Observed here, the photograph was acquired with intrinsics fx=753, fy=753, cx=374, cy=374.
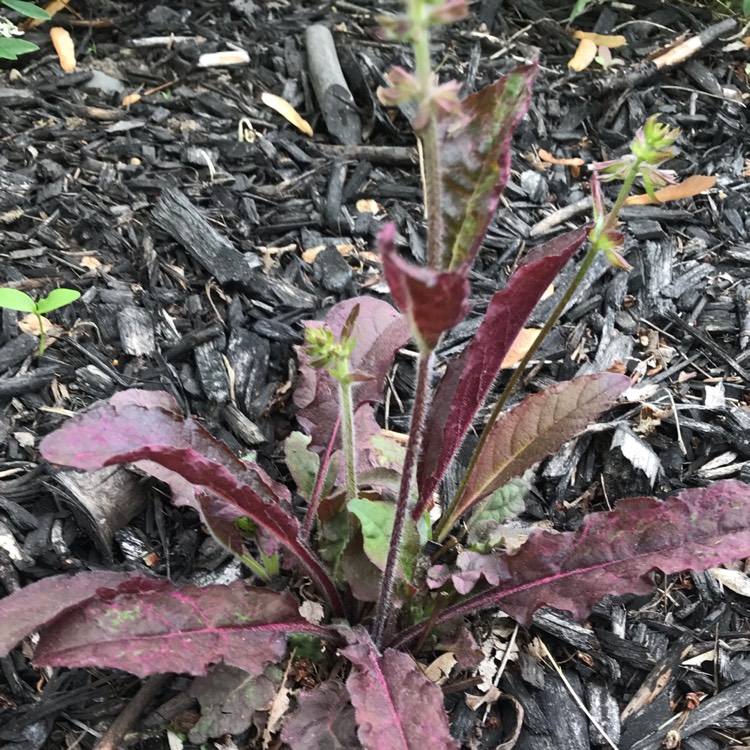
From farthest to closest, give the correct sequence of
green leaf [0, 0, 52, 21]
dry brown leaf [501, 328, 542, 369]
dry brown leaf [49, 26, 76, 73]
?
1. dry brown leaf [49, 26, 76, 73]
2. green leaf [0, 0, 52, 21]
3. dry brown leaf [501, 328, 542, 369]

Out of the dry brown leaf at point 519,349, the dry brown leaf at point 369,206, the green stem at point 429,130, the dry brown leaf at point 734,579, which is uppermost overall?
the green stem at point 429,130

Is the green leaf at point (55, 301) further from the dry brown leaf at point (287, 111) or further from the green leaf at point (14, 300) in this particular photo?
the dry brown leaf at point (287, 111)

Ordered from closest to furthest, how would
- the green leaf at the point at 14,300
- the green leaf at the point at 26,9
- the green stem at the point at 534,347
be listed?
the green stem at the point at 534,347, the green leaf at the point at 14,300, the green leaf at the point at 26,9

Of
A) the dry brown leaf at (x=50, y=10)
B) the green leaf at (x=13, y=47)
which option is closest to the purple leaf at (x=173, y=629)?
the green leaf at (x=13, y=47)

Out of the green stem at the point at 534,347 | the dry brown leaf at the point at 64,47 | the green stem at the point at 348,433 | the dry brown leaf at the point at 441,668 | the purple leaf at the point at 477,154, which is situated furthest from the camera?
the dry brown leaf at the point at 64,47

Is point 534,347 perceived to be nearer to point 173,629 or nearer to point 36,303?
point 173,629

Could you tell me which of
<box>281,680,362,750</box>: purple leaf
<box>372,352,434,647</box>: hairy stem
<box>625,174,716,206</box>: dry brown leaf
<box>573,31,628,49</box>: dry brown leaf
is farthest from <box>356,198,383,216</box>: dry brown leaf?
<box>281,680,362,750</box>: purple leaf

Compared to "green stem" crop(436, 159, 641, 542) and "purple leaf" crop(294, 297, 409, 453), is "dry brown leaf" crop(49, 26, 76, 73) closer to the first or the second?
"purple leaf" crop(294, 297, 409, 453)

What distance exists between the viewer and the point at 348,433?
163 cm

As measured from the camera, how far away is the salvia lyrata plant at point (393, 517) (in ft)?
4.44

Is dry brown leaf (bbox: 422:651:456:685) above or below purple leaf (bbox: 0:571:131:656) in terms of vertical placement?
below

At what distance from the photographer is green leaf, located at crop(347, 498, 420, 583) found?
5.41 feet

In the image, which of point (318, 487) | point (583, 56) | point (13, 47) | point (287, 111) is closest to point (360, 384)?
point (318, 487)

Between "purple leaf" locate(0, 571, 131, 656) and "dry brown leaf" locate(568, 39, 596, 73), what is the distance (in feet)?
9.71
